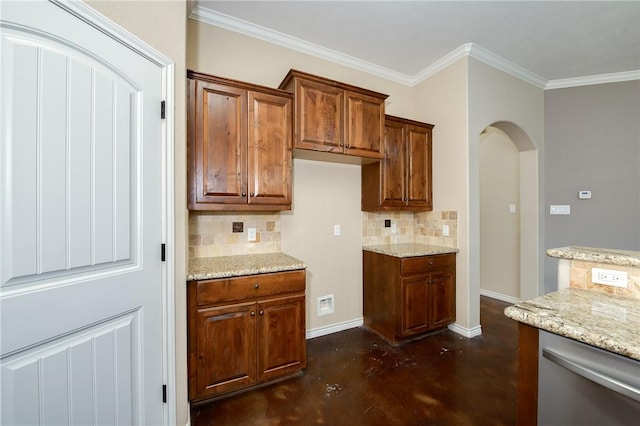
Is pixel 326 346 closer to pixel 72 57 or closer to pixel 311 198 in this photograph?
pixel 311 198

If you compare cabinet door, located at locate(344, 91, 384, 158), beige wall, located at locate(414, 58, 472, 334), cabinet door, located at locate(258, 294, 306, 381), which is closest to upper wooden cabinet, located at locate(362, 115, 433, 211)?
beige wall, located at locate(414, 58, 472, 334)

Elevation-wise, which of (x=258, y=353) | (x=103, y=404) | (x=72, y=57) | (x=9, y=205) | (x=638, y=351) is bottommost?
(x=258, y=353)

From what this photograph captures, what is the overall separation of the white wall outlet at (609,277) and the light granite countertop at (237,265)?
1554 mm

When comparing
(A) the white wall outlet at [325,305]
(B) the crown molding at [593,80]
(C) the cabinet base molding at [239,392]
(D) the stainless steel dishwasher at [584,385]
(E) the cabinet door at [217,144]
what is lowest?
(C) the cabinet base molding at [239,392]

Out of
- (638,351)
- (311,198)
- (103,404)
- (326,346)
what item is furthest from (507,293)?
(103,404)

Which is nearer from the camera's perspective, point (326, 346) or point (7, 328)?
point (7, 328)

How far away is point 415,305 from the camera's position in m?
2.54

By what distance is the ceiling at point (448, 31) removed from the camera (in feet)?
7.02

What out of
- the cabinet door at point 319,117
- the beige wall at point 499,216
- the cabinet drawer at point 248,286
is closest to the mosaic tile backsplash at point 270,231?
the cabinet drawer at point 248,286

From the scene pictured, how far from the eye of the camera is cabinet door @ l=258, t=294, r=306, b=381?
185 centimetres

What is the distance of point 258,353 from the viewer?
6.01ft

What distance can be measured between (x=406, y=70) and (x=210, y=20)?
217 centimetres

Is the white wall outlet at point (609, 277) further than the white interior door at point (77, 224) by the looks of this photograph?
Yes

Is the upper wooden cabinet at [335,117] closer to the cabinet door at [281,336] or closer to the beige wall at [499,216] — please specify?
the cabinet door at [281,336]
